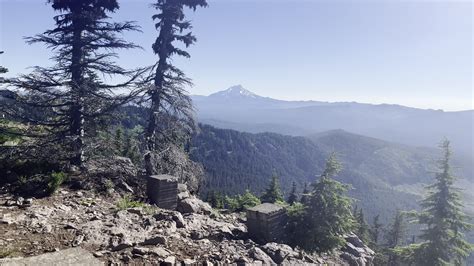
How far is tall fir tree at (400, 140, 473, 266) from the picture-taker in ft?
56.4

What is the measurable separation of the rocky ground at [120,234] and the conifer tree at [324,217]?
1.77 m

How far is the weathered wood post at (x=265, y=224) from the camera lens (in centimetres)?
1223

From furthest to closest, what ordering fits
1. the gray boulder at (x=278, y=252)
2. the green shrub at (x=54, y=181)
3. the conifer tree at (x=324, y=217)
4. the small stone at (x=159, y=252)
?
1. the conifer tree at (x=324, y=217)
2. the green shrub at (x=54, y=181)
3. the gray boulder at (x=278, y=252)
4. the small stone at (x=159, y=252)

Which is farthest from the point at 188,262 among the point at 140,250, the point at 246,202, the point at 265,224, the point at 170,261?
the point at 246,202

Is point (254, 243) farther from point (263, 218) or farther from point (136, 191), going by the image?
point (136, 191)

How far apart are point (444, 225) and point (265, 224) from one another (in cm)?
1098

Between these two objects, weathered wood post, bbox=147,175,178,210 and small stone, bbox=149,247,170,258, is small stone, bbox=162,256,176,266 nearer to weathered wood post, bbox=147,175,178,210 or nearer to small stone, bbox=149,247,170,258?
small stone, bbox=149,247,170,258

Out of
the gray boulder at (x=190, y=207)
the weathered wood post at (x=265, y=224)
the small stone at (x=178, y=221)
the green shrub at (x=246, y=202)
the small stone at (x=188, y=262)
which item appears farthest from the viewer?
the green shrub at (x=246, y=202)

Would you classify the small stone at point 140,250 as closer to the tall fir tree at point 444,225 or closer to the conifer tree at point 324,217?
the conifer tree at point 324,217

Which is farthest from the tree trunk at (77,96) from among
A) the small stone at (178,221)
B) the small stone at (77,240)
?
the small stone at (77,240)

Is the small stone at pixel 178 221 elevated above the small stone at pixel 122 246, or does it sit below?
below

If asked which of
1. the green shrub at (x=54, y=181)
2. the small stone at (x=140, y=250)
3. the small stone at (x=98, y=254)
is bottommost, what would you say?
the small stone at (x=140, y=250)

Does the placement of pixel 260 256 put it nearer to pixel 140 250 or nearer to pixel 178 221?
pixel 178 221

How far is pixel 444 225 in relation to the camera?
1730cm
